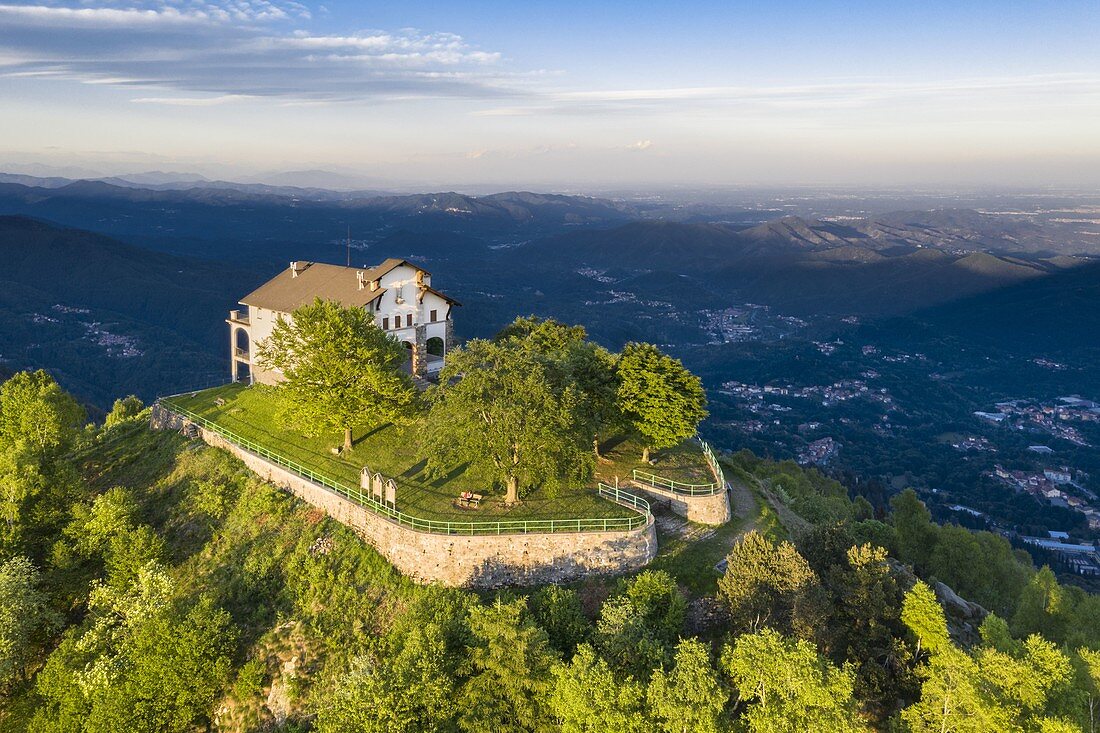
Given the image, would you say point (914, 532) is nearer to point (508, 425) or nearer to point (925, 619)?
point (925, 619)

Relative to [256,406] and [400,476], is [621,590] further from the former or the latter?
[256,406]

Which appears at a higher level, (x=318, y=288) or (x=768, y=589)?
(x=318, y=288)

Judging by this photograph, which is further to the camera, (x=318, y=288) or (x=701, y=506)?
(x=318, y=288)

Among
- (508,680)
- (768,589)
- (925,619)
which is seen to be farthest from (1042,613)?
(508,680)

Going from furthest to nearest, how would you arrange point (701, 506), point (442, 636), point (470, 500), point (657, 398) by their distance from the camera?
1. point (657, 398)
2. point (701, 506)
3. point (470, 500)
4. point (442, 636)

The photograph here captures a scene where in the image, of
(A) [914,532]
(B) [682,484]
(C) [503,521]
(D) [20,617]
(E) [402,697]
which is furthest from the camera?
(A) [914,532]

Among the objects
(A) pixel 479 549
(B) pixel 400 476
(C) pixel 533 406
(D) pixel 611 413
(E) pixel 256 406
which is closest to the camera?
(A) pixel 479 549

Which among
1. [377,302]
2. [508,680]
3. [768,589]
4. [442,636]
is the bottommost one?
[508,680]

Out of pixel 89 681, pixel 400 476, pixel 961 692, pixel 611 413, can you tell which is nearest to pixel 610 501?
pixel 611 413
